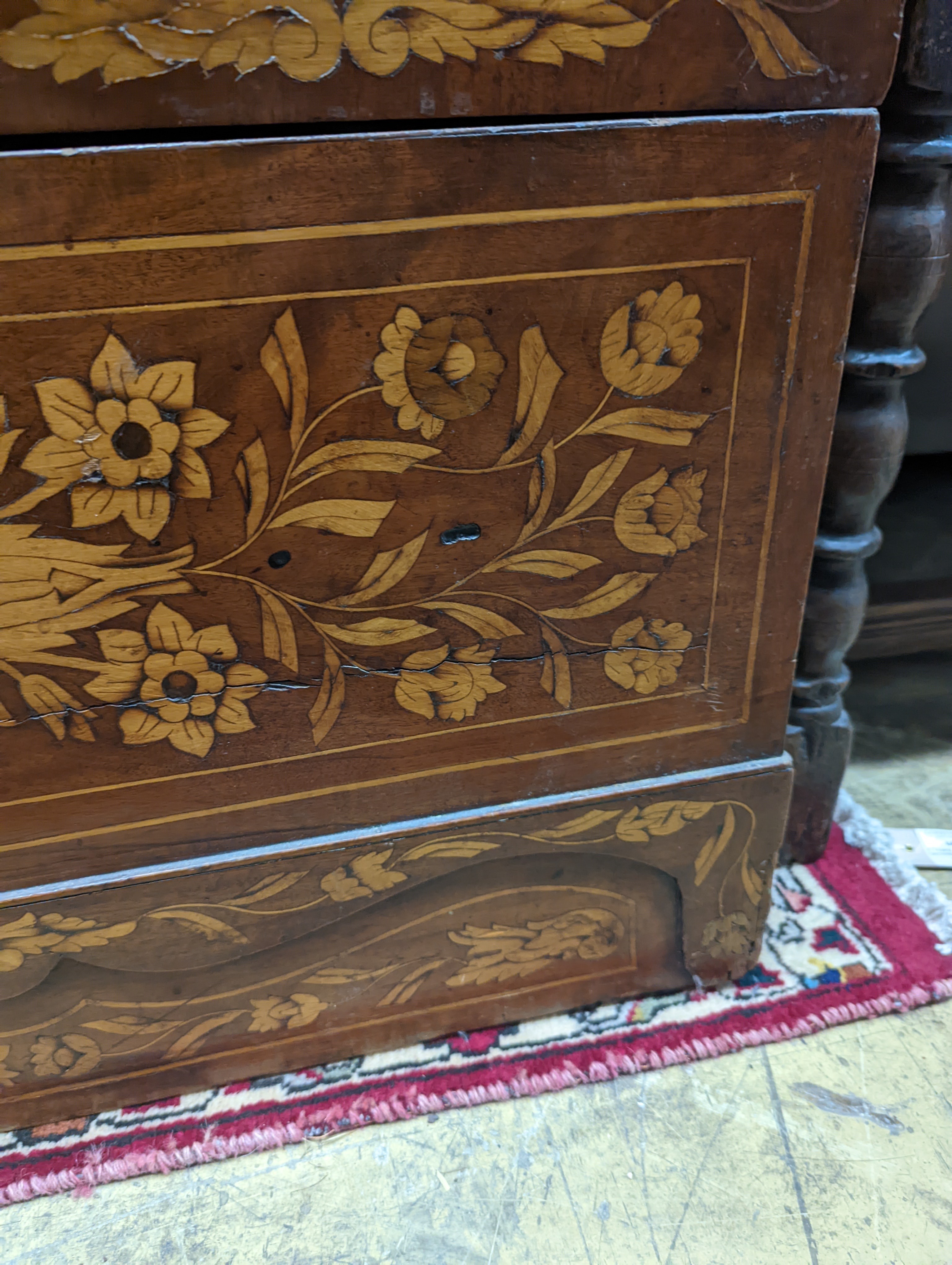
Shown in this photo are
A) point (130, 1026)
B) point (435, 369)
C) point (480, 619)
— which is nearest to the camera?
point (435, 369)

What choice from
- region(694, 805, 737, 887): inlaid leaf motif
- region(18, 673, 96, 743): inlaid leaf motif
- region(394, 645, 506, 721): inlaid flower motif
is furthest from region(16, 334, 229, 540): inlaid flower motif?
region(694, 805, 737, 887): inlaid leaf motif

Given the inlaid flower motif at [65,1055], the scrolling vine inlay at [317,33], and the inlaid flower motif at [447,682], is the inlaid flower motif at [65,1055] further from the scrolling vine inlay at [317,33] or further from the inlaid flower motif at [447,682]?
the scrolling vine inlay at [317,33]

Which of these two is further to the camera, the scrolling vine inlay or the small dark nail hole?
the small dark nail hole

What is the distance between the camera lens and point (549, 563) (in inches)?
30.5

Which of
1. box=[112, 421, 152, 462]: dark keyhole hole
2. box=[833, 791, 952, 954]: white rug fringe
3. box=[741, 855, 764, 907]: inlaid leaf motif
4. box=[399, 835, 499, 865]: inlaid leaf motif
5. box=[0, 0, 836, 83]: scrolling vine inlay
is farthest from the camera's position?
box=[833, 791, 952, 954]: white rug fringe

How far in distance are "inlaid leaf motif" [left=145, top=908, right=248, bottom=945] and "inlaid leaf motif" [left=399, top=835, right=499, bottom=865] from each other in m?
0.16

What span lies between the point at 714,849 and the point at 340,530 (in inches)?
19.8

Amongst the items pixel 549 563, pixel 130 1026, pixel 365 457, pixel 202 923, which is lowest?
pixel 130 1026

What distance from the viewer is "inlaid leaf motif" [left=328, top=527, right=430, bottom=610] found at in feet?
2.42

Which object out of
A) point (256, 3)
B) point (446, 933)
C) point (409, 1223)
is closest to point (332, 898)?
point (446, 933)

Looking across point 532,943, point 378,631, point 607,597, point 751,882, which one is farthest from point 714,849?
point 378,631

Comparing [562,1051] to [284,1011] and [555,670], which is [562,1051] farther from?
[555,670]

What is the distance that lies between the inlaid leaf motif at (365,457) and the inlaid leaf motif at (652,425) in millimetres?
133

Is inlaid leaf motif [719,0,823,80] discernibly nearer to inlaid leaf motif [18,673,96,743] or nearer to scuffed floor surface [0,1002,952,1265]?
inlaid leaf motif [18,673,96,743]
